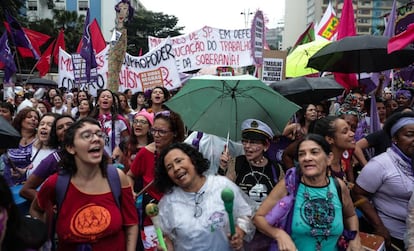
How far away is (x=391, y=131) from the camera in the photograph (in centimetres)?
356

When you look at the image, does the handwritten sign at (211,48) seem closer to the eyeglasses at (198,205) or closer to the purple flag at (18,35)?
the purple flag at (18,35)

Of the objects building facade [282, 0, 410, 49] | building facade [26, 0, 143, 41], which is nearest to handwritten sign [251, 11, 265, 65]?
building facade [26, 0, 143, 41]

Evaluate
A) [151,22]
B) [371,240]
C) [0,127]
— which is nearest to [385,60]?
[371,240]

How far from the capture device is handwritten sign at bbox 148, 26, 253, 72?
410 inches

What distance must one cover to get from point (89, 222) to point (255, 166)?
1.33 m

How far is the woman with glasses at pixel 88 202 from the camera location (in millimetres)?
2529

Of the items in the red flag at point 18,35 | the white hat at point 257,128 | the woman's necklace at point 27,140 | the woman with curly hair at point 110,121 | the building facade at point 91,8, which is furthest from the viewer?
the building facade at point 91,8

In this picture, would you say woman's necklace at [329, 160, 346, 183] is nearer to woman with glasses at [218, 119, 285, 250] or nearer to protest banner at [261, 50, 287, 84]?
woman with glasses at [218, 119, 285, 250]

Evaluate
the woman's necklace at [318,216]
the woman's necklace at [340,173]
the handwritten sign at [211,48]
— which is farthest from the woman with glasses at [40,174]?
the handwritten sign at [211,48]

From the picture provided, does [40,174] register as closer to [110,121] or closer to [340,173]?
[340,173]

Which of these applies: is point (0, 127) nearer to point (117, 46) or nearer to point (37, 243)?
point (37, 243)

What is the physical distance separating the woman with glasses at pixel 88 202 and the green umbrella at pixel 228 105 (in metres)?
1.11

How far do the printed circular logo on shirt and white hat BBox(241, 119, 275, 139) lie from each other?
1.38 metres

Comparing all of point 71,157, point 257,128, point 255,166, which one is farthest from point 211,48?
point 71,157
